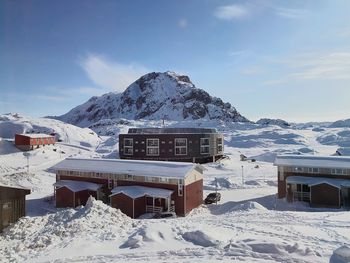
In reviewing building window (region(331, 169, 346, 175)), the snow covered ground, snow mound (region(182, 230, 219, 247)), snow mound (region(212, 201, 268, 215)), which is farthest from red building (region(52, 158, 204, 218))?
snow mound (region(182, 230, 219, 247))

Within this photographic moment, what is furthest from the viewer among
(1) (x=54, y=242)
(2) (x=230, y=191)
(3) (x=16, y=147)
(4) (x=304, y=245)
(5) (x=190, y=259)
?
(3) (x=16, y=147)

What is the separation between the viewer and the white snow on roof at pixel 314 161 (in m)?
37.6

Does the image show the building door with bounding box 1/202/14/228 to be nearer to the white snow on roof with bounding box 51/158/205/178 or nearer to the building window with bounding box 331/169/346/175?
the white snow on roof with bounding box 51/158/205/178

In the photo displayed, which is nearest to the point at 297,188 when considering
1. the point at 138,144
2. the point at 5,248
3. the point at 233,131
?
the point at 5,248

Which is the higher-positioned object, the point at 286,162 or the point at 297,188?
the point at 286,162

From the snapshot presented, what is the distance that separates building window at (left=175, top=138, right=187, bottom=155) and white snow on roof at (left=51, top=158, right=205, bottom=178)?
31.8 m

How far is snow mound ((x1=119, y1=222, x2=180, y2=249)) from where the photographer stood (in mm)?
17359

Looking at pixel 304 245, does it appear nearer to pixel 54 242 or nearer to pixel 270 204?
pixel 54 242

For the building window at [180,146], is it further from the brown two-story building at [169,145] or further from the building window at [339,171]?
the building window at [339,171]

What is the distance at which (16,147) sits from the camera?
8075 centimetres

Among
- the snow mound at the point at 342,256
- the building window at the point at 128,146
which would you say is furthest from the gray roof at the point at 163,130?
the snow mound at the point at 342,256

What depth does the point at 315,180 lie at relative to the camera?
1473 inches

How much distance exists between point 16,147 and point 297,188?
64972 millimetres

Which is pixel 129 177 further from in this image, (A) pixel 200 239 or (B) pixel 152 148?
(B) pixel 152 148
